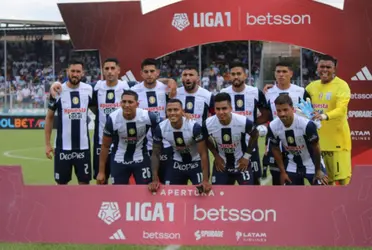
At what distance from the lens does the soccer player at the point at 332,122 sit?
7480 millimetres

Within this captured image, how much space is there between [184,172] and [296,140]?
1306 mm

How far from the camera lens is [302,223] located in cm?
586

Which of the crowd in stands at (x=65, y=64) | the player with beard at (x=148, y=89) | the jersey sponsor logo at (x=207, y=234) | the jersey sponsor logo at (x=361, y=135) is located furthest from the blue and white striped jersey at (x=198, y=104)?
the crowd in stands at (x=65, y=64)

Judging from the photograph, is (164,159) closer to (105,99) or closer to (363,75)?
(105,99)

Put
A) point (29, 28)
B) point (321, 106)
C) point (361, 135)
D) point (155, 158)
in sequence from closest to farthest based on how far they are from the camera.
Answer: point (155, 158) < point (321, 106) < point (361, 135) < point (29, 28)

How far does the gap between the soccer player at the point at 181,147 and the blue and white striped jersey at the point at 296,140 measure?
32.6 inches

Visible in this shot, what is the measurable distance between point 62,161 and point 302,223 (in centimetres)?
329

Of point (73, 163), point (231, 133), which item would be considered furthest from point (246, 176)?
point (73, 163)

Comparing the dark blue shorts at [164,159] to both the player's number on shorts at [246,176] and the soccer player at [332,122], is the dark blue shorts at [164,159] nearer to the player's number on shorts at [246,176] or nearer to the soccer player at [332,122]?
the player's number on shorts at [246,176]

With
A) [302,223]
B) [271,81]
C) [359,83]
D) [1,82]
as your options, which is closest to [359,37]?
[359,83]

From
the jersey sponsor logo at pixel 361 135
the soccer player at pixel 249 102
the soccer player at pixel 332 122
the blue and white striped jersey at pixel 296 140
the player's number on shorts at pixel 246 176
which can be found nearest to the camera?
the blue and white striped jersey at pixel 296 140

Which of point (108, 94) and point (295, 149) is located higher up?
point (108, 94)

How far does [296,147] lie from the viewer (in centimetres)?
690

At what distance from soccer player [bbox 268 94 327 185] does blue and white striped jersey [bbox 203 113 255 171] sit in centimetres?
31
